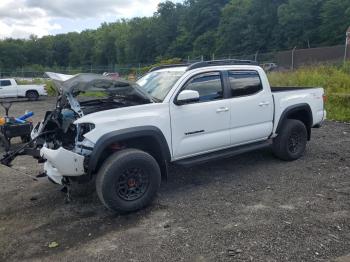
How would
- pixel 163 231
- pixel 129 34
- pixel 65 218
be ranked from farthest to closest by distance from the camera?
pixel 129 34
pixel 65 218
pixel 163 231

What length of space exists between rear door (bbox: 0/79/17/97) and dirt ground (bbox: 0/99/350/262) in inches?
734

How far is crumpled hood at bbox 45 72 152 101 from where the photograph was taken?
4887 mm

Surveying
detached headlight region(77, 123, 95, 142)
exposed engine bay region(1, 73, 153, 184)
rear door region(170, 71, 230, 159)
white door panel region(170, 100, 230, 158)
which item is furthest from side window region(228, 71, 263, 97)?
detached headlight region(77, 123, 95, 142)

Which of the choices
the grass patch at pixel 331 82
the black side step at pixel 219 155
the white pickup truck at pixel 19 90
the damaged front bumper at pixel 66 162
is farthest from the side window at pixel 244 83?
the white pickup truck at pixel 19 90

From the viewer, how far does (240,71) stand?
615cm

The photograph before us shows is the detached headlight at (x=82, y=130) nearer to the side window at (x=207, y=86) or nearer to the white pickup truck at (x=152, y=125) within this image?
the white pickup truck at (x=152, y=125)

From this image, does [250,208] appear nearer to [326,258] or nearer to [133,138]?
[326,258]

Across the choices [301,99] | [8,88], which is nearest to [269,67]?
[8,88]

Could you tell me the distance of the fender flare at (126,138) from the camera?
176 inches

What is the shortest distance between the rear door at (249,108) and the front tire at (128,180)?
1.61m

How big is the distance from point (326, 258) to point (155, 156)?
98.6 inches

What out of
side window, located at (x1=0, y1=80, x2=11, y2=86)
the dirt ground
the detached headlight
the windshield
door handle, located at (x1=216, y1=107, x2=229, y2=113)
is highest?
side window, located at (x1=0, y1=80, x2=11, y2=86)

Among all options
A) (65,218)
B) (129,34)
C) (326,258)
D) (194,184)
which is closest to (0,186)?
(65,218)

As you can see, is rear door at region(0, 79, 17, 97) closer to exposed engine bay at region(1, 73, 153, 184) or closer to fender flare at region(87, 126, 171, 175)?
exposed engine bay at region(1, 73, 153, 184)
